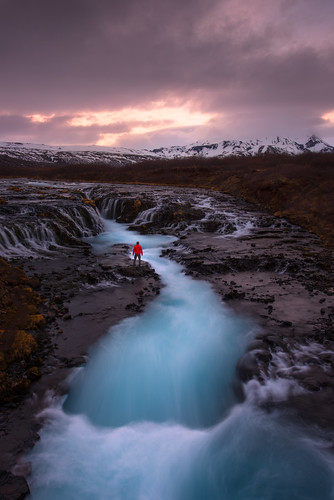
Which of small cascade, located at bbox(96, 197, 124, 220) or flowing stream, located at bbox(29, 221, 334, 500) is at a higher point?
small cascade, located at bbox(96, 197, 124, 220)

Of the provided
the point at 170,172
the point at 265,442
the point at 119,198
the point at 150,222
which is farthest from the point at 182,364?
the point at 170,172

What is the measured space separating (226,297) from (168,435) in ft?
18.7

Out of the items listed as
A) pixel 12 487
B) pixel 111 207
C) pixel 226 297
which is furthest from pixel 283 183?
pixel 12 487

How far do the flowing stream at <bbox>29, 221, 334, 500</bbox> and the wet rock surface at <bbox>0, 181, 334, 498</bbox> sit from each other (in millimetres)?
432

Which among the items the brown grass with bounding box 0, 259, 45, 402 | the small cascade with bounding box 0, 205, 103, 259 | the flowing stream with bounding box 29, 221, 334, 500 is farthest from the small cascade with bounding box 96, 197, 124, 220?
the flowing stream with bounding box 29, 221, 334, 500

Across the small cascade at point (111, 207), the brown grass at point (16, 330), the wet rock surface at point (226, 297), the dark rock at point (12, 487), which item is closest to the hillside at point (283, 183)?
the wet rock surface at point (226, 297)

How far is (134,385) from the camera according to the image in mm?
7094

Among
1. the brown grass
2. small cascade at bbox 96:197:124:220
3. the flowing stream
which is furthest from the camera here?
small cascade at bbox 96:197:124:220

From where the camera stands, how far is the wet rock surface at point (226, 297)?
6148 millimetres

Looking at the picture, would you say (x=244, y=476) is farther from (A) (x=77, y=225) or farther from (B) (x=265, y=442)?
(A) (x=77, y=225)

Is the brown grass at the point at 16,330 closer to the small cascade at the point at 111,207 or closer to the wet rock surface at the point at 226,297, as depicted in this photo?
the wet rock surface at the point at 226,297

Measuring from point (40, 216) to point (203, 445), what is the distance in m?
16.9

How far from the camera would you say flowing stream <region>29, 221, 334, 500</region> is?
15.8ft

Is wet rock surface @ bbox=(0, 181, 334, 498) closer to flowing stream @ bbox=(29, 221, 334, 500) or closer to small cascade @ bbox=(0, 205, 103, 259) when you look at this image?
small cascade @ bbox=(0, 205, 103, 259)
